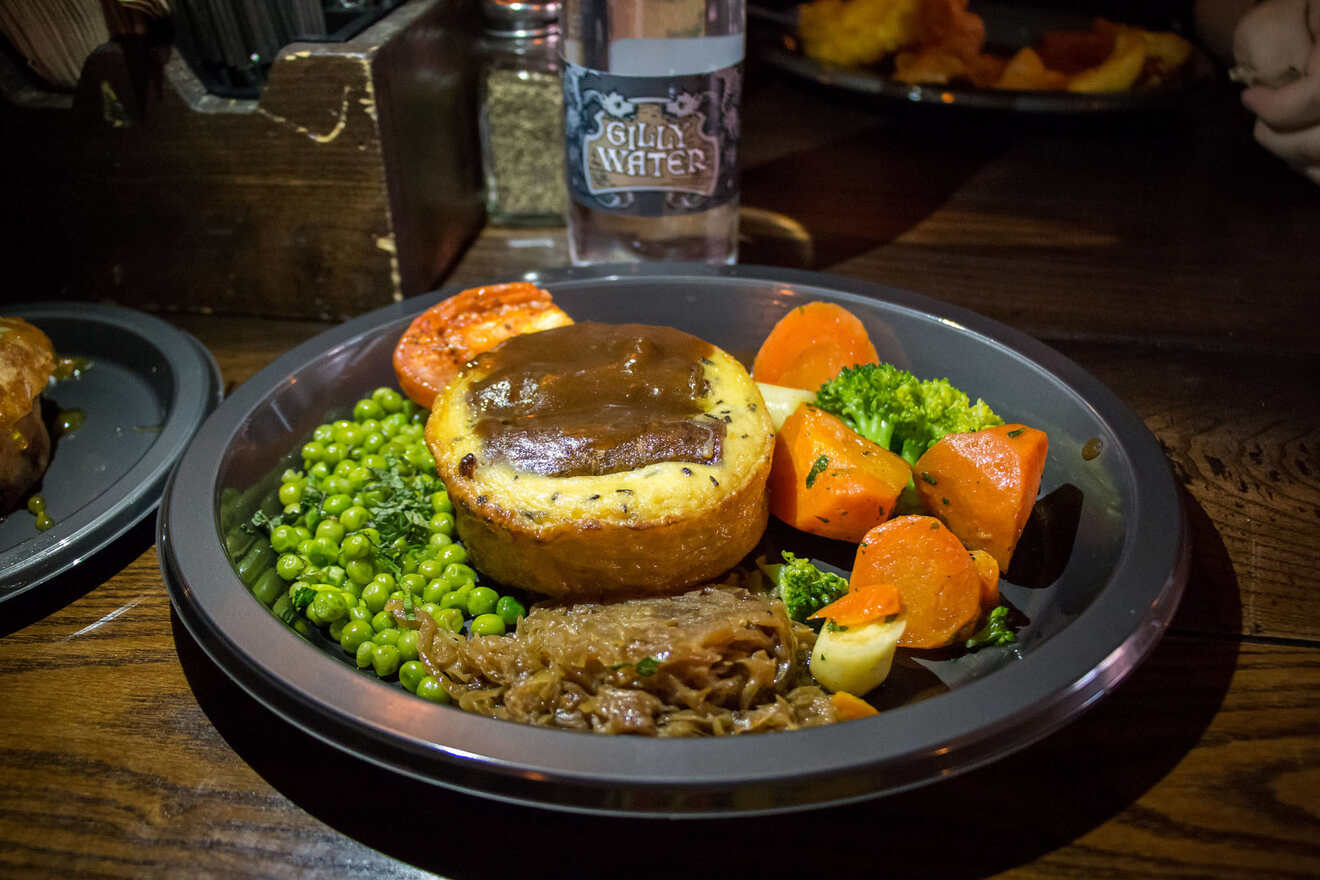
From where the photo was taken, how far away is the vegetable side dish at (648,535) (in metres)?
1.46

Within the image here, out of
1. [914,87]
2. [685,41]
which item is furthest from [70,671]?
[914,87]

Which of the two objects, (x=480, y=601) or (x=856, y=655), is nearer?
(x=856, y=655)

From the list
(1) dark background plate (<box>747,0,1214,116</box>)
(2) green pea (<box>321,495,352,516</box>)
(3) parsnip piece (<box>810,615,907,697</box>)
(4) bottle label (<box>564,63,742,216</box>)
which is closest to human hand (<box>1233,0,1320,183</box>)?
(1) dark background plate (<box>747,0,1214,116</box>)

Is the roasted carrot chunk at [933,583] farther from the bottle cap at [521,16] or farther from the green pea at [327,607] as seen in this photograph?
the bottle cap at [521,16]

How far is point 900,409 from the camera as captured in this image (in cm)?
189

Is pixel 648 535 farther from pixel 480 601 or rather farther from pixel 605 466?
pixel 480 601

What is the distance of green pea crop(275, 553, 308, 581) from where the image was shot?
69.7 inches

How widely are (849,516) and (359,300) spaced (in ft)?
5.52

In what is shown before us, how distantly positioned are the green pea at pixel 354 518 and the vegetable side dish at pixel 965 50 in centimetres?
291

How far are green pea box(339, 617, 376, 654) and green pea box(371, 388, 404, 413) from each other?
2.21ft

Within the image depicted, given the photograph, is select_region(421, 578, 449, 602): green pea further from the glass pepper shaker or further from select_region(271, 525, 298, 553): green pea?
the glass pepper shaker

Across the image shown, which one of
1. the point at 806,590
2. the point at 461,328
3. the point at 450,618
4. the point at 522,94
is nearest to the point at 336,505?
the point at 450,618

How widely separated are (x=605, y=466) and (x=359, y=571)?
1.77ft

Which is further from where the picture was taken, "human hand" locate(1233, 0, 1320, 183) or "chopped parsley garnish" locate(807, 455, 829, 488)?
"human hand" locate(1233, 0, 1320, 183)
